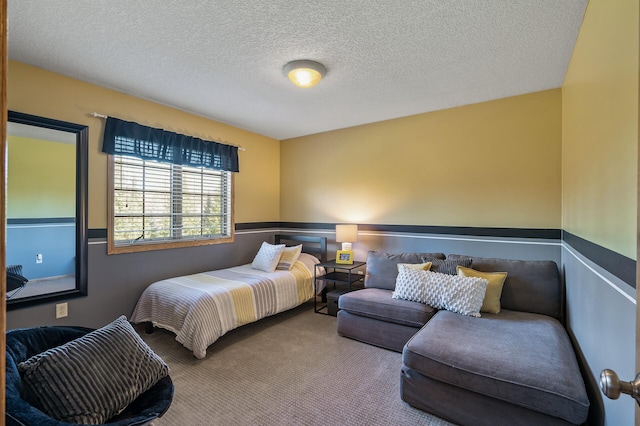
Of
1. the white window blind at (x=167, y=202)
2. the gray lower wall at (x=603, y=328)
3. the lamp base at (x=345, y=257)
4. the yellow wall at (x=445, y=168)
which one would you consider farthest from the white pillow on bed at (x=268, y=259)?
the gray lower wall at (x=603, y=328)

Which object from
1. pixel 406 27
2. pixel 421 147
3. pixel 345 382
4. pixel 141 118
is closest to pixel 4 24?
pixel 406 27

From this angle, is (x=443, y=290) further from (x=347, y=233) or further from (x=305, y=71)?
(x=305, y=71)

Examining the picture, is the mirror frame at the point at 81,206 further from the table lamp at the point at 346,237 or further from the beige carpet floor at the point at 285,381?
the table lamp at the point at 346,237

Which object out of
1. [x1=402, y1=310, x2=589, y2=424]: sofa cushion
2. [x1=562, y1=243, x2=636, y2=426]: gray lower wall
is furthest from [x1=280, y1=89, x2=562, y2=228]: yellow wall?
Answer: [x1=402, y1=310, x2=589, y2=424]: sofa cushion

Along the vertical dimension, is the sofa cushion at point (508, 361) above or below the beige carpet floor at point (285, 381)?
above

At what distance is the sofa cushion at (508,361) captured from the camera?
4.83 ft

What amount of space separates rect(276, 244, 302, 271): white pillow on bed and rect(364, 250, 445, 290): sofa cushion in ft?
3.30

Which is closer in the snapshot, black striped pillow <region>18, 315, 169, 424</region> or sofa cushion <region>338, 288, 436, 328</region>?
black striped pillow <region>18, 315, 169, 424</region>

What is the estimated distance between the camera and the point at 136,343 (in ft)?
4.65

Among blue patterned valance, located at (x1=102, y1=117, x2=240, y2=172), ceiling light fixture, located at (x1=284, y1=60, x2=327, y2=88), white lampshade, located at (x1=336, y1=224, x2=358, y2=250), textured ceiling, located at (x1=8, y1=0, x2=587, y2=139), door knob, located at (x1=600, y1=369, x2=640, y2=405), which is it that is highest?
textured ceiling, located at (x1=8, y1=0, x2=587, y2=139)

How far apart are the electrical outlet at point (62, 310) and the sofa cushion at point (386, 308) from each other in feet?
8.28

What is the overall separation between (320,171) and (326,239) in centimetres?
104

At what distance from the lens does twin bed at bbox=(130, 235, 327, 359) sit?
255 cm

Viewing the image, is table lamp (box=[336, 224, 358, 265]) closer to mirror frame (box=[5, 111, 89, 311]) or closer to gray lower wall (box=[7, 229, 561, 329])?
gray lower wall (box=[7, 229, 561, 329])
